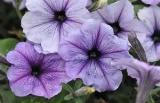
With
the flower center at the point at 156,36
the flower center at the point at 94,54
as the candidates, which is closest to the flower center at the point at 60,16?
the flower center at the point at 94,54

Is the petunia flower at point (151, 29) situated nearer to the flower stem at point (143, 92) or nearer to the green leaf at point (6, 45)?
the flower stem at point (143, 92)

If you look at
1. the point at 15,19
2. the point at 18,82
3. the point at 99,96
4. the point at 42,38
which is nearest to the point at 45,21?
the point at 42,38

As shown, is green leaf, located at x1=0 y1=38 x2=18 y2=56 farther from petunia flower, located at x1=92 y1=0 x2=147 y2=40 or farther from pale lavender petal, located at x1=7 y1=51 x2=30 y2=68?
petunia flower, located at x1=92 y1=0 x2=147 y2=40

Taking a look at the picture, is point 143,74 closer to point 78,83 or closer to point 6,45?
point 78,83

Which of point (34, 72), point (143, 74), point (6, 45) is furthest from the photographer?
point (6, 45)

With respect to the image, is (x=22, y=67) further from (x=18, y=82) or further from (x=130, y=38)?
(x=130, y=38)

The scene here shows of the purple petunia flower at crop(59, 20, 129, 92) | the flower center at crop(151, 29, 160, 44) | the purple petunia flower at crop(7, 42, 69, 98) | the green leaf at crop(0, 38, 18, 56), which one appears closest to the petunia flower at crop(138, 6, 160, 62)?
the flower center at crop(151, 29, 160, 44)

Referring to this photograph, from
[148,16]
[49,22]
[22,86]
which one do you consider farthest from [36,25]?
[148,16]
